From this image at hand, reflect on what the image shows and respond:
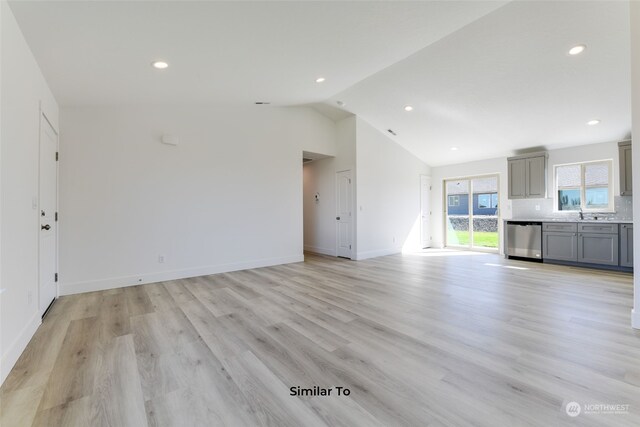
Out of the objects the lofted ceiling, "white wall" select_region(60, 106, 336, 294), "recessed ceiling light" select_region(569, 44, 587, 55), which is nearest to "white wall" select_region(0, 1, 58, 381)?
the lofted ceiling

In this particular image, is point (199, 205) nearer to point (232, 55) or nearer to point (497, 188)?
point (232, 55)

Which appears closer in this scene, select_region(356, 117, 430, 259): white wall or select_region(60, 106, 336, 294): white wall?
select_region(60, 106, 336, 294): white wall

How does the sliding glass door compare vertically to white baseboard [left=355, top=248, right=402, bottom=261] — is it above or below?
above

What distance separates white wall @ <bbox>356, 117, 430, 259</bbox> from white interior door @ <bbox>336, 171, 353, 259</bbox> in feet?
0.82

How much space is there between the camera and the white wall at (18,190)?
74.5 inches

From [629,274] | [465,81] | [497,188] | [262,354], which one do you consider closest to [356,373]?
[262,354]

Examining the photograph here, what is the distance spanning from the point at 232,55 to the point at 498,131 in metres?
5.21

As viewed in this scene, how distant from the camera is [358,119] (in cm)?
608

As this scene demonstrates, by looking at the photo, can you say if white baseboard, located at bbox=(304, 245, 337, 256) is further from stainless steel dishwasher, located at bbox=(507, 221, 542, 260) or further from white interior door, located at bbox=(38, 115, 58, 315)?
white interior door, located at bbox=(38, 115, 58, 315)

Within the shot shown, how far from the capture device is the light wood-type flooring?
148 cm

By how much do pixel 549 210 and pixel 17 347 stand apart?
329 inches

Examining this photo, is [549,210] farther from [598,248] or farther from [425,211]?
[425,211]

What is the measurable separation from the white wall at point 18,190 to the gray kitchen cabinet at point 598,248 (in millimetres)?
7742

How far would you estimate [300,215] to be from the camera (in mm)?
5855
